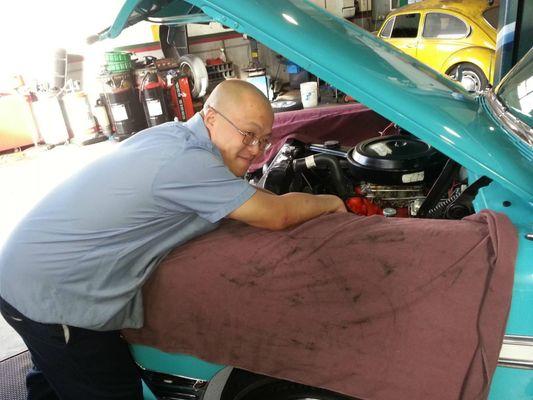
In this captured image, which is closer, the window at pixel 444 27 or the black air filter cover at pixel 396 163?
the black air filter cover at pixel 396 163

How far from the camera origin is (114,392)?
4.58 ft

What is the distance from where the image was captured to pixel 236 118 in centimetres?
129

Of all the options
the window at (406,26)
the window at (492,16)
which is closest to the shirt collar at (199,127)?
the window at (492,16)

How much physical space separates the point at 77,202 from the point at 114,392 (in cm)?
69

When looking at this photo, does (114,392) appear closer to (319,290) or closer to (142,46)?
(319,290)

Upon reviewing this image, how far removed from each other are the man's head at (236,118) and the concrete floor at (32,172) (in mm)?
3179

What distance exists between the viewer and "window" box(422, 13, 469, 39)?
256 inches

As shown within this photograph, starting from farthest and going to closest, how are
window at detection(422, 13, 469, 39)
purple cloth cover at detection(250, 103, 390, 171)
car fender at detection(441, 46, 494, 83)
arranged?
window at detection(422, 13, 469, 39), car fender at detection(441, 46, 494, 83), purple cloth cover at detection(250, 103, 390, 171)

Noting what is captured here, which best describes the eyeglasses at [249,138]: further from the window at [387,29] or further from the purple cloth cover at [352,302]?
the window at [387,29]

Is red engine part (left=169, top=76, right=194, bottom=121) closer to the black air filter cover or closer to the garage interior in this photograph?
the garage interior

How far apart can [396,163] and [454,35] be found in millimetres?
6170

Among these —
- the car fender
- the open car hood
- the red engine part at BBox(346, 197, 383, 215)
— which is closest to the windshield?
the open car hood

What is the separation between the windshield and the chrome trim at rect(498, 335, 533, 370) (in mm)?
636

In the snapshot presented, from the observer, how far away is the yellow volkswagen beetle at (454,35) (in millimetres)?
6285
